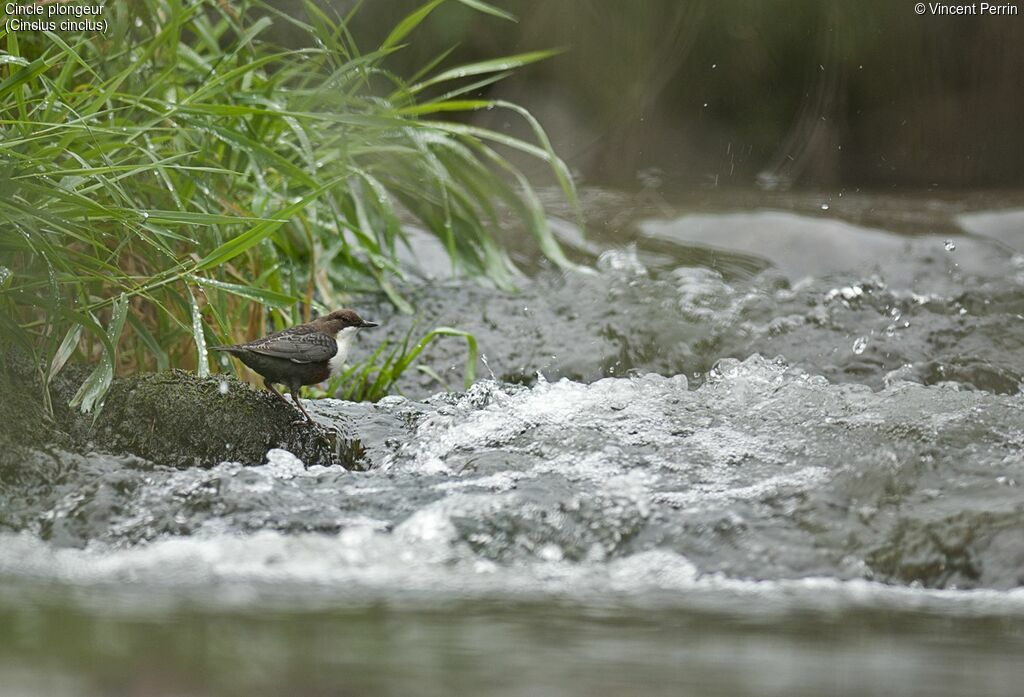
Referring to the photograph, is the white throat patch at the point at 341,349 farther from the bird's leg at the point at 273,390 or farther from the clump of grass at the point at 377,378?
the clump of grass at the point at 377,378

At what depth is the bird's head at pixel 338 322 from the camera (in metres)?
3.93

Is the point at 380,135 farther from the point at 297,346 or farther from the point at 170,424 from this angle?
the point at 170,424

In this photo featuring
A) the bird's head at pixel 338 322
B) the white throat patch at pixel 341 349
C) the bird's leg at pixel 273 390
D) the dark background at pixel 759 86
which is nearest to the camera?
the bird's leg at pixel 273 390

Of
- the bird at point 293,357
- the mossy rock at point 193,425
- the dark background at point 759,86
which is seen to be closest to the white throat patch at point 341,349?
the bird at point 293,357

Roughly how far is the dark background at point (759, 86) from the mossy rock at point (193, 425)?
457cm

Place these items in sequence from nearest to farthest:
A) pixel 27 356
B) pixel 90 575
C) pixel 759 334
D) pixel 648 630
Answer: pixel 648 630
pixel 90 575
pixel 27 356
pixel 759 334

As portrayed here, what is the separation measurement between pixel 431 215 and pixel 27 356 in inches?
101

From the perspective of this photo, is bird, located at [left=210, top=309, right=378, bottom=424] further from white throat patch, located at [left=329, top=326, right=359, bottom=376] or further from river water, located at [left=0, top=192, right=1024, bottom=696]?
river water, located at [left=0, top=192, right=1024, bottom=696]

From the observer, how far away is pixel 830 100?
25.4 ft

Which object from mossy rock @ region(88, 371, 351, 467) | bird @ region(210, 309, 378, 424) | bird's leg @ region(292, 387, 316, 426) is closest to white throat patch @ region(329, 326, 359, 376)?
bird @ region(210, 309, 378, 424)

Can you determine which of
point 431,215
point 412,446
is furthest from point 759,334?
point 412,446

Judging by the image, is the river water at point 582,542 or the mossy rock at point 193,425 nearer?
the river water at point 582,542

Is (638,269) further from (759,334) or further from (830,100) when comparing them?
(830,100)

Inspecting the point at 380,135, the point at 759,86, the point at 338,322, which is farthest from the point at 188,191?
the point at 759,86
